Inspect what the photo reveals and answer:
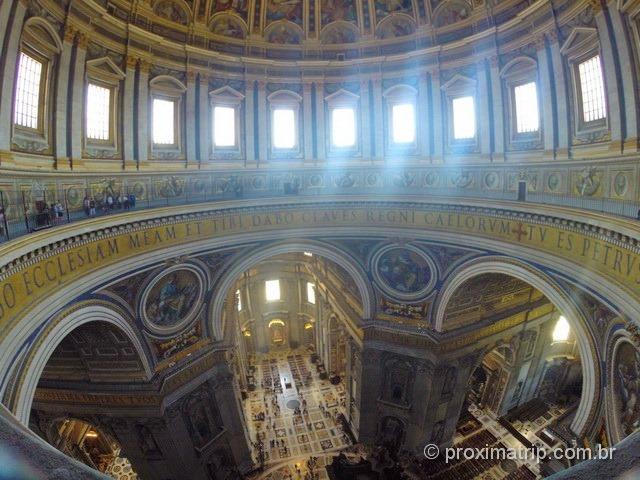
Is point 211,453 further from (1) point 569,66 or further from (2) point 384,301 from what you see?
(1) point 569,66

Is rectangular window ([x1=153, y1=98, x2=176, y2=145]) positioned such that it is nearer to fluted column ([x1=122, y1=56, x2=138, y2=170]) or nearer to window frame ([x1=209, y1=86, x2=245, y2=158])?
fluted column ([x1=122, y1=56, x2=138, y2=170])

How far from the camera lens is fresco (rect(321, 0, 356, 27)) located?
53.0 feet

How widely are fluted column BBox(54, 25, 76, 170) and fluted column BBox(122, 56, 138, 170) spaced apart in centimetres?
203

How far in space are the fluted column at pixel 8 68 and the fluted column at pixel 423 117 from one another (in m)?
13.1

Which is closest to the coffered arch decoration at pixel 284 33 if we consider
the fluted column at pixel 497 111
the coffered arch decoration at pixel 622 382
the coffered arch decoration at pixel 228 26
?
the coffered arch decoration at pixel 228 26

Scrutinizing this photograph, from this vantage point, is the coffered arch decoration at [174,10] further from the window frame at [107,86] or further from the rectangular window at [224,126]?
the rectangular window at [224,126]

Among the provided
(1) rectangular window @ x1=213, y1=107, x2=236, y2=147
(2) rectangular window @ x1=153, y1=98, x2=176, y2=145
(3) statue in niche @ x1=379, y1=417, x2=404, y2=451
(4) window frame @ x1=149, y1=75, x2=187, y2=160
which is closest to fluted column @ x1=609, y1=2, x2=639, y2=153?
(1) rectangular window @ x1=213, y1=107, x2=236, y2=147

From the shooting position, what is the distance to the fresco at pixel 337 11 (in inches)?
635

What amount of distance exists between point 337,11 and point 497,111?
7.92 m

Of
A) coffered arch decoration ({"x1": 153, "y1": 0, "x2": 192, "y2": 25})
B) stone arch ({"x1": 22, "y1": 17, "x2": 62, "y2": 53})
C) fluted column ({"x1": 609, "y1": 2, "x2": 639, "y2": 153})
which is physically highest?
coffered arch decoration ({"x1": 153, "y1": 0, "x2": 192, "y2": 25})

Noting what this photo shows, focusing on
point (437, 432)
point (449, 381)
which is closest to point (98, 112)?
point (449, 381)

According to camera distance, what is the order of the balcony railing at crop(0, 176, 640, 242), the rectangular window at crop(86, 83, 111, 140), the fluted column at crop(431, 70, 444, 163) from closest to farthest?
1. the balcony railing at crop(0, 176, 640, 242)
2. the rectangular window at crop(86, 83, 111, 140)
3. the fluted column at crop(431, 70, 444, 163)

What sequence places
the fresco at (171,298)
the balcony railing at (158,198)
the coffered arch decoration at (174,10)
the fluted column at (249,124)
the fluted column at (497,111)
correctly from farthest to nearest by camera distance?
the fluted column at (249,124) → the fluted column at (497,111) → the coffered arch decoration at (174,10) → the fresco at (171,298) → the balcony railing at (158,198)

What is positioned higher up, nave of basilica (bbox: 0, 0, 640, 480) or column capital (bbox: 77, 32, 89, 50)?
column capital (bbox: 77, 32, 89, 50)
